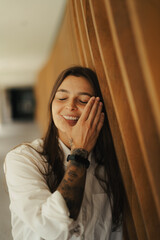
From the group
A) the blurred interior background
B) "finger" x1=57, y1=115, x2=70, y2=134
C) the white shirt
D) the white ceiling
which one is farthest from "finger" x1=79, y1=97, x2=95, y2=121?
the white ceiling

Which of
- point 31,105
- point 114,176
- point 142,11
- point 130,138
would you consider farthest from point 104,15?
point 31,105

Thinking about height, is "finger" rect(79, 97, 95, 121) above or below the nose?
below

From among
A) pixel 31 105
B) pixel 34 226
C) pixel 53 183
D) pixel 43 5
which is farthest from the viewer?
pixel 31 105

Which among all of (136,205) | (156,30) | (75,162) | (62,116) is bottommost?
(136,205)

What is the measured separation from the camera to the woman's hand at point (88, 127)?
98 centimetres

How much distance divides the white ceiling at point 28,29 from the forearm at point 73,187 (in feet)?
13.2

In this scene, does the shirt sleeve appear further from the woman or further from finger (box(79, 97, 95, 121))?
finger (box(79, 97, 95, 121))

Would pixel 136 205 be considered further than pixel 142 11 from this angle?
Yes

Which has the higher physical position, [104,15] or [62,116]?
[104,15]

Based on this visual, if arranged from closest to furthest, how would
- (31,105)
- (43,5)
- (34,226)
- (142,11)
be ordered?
(142,11) < (34,226) < (43,5) < (31,105)

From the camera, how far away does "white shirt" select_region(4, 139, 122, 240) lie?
80cm

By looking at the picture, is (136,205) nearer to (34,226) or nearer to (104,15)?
(34,226)

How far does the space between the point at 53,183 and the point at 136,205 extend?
0.43m

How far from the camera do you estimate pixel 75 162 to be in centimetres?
92
